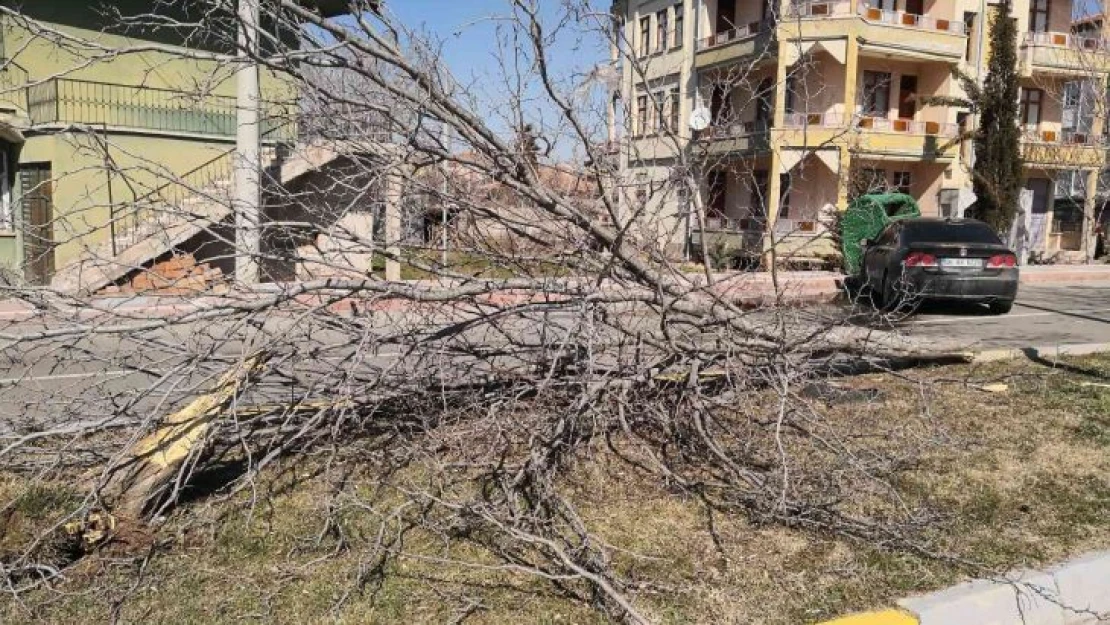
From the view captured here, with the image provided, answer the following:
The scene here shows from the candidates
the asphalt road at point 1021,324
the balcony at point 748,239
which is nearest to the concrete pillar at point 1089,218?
the asphalt road at point 1021,324

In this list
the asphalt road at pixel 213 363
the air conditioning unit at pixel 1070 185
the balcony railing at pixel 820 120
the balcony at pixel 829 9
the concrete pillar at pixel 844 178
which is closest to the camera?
the asphalt road at pixel 213 363

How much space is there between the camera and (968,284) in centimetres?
1268

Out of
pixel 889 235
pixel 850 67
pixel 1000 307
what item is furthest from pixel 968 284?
pixel 850 67

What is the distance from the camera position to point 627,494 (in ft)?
15.1

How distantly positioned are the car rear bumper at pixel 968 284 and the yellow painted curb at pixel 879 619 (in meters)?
10.0

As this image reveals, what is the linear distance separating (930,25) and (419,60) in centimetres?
2763

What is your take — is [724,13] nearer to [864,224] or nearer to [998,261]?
[864,224]

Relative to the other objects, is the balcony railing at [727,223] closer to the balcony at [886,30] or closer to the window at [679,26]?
the balcony at [886,30]

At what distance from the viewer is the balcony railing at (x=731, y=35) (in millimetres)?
27284

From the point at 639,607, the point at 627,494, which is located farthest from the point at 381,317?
the point at 639,607

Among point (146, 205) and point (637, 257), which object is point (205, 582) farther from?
point (637, 257)

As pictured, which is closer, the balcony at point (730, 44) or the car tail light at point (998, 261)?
the car tail light at point (998, 261)

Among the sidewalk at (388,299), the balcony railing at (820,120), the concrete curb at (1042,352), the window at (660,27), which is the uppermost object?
the window at (660,27)

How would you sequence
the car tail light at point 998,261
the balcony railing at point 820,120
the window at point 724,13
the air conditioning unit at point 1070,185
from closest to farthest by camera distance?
the car tail light at point 998,261, the balcony railing at point 820,120, the window at point 724,13, the air conditioning unit at point 1070,185
